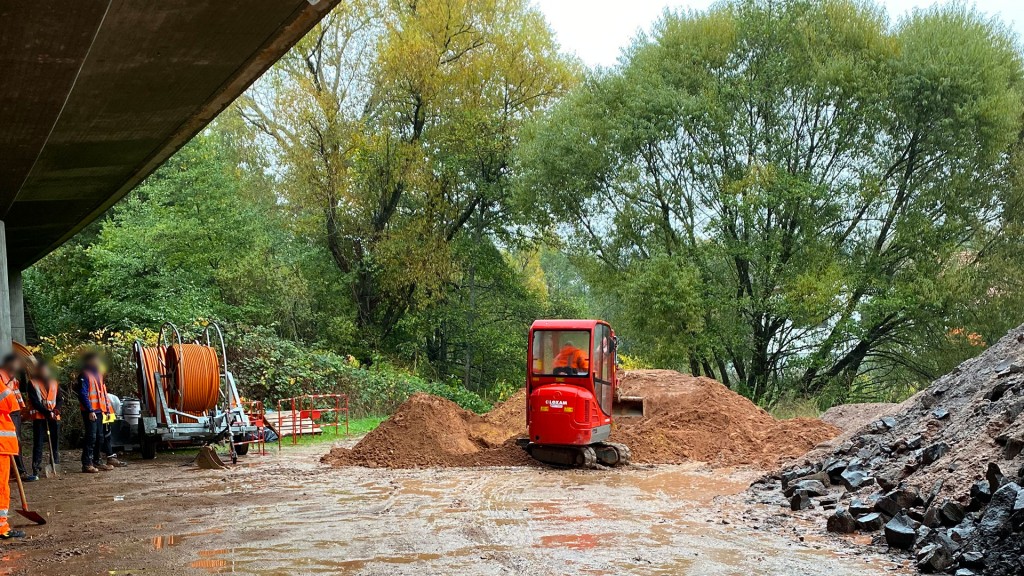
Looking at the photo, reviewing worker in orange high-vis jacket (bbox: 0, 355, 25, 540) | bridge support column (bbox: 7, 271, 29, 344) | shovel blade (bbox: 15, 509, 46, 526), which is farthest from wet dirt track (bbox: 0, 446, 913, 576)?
bridge support column (bbox: 7, 271, 29, 344)

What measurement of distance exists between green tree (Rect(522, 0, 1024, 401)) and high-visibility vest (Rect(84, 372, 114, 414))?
15985 millimetres

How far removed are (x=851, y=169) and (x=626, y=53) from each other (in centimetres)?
835

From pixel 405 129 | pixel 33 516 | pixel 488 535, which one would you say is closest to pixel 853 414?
pixel 488 535

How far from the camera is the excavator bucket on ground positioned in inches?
724

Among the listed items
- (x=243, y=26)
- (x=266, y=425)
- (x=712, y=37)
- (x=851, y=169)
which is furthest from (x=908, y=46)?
(x=243, y=26)

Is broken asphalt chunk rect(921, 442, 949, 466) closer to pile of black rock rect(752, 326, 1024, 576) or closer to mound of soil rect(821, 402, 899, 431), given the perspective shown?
pile of black rock rect(752, 326, 1024, 576)

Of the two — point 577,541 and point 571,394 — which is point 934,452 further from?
point 571,394

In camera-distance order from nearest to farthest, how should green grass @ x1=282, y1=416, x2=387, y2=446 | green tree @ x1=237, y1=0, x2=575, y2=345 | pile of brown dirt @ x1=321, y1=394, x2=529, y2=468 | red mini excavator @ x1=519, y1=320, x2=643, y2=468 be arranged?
red mini excavator @ x1=519, y1=320, x2=643, y2=468, pile of brown dirt @ x1=321, y1=394, x2=529, y2=468, green grass @ x1=282, y1=416, x2=387, y2=446, green tree @ x1=237, y1=0, x2=575, y2=345

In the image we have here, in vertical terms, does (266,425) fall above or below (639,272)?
below

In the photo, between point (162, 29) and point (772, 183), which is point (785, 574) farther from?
point (772, 183)

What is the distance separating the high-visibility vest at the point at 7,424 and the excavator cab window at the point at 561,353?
856 cm

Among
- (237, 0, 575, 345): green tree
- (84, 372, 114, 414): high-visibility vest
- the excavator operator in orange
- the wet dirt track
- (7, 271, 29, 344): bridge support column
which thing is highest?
(237, 0, 575, 345): green tree

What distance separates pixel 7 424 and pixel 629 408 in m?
12.4

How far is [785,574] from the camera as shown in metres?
7.58
